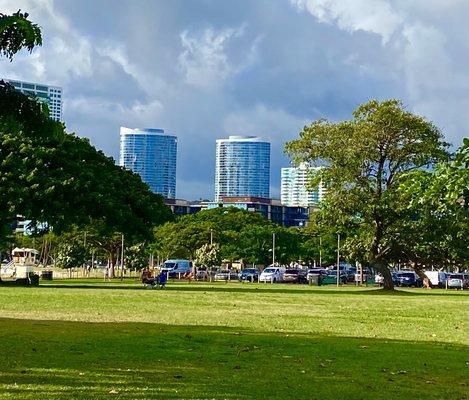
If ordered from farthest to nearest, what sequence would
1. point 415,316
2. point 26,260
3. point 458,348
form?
point 26,260, point 415,316, point 458,348

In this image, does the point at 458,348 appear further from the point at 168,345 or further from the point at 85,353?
the point at 85,353

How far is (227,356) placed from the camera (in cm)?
1295

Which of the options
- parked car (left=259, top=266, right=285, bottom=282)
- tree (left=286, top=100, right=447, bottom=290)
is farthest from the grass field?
parked car (left=259, top=266, right=285, bottom=282)

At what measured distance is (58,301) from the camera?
28.0 meters

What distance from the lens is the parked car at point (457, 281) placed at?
241 feet

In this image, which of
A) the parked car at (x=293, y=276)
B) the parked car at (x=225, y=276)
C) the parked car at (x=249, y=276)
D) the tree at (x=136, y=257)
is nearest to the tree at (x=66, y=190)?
the parked car at (x=293, y=276)

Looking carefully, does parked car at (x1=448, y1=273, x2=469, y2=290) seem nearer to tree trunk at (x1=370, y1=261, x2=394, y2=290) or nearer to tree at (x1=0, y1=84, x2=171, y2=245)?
tree trunk at (x1=370, y1=261, x2=394, y2=290)

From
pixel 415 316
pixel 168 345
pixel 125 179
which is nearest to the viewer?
pixel 168 345

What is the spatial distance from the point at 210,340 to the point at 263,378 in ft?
15.3

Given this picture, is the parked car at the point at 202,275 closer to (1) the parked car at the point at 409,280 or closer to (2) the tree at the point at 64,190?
(1) the parked car at the point at 409,280

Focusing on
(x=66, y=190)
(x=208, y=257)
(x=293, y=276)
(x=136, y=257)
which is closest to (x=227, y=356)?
(x=66, y=190)

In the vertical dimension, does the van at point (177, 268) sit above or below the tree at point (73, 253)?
below

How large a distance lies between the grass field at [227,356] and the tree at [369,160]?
2597 cm

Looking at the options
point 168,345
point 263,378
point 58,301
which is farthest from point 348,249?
point 263,378
